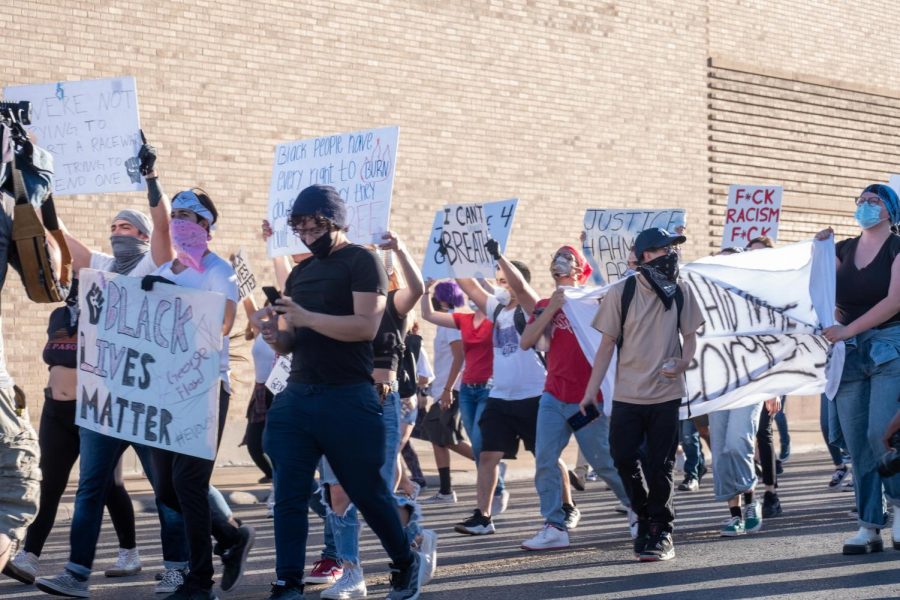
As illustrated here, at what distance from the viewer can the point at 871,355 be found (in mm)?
7594

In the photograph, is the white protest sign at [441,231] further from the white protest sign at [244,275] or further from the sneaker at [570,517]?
the sneaker at [570,517]

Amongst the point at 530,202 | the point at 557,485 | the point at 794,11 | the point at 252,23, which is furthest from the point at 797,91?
the point at 557,485

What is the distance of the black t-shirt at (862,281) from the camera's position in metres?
7.68

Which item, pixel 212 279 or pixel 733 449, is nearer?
pixel 212 279

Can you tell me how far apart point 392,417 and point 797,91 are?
1736 centimetres

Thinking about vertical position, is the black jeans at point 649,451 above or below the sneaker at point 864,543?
above

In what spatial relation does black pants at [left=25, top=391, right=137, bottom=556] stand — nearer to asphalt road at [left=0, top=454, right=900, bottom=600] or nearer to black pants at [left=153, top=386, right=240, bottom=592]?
asphalt road at [left=0, top=454, right=900, bottom=600]

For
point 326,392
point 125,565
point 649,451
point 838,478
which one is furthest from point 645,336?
point 838,478

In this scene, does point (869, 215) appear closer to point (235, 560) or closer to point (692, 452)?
point (235, 560)

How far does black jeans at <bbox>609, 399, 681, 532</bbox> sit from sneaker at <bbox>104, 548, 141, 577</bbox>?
9.32 feet

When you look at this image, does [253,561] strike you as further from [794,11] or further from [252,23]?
[794,11]

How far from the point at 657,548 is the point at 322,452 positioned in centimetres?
238

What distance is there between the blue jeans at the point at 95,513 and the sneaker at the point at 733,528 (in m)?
3.57

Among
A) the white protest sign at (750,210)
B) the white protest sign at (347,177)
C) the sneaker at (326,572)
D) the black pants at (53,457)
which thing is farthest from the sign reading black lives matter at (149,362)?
the white protest sign at (750,210)
